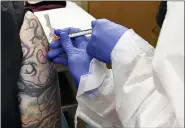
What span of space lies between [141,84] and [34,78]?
0.35 metres

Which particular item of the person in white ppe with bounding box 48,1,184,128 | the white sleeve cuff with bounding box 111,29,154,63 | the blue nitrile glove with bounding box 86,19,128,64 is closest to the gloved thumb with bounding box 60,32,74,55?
the person in white ppe with bounding box 48,1,184,128

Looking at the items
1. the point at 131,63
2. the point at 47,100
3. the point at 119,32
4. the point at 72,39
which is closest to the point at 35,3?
the point at 72,39

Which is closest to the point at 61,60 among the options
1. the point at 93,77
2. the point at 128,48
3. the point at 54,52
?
the point at 54,52

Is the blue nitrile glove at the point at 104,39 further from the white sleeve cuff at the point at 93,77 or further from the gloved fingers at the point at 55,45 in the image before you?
the gloved fingers at the point at 55,45

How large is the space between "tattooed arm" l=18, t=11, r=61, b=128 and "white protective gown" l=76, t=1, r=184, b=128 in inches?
5.8

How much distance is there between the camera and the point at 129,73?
564mm

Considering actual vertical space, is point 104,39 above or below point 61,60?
above

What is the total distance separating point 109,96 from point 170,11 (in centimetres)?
33

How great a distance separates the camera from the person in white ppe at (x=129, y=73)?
1.40 ft

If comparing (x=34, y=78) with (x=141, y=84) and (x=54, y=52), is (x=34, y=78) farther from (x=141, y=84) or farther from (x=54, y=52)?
(x=141, y=84)

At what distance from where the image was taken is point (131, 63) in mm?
564

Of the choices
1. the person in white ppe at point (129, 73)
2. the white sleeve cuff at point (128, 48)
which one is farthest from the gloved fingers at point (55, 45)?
the white sleeve cuff at point (128, 48)

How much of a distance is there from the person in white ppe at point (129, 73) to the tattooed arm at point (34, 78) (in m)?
0.05

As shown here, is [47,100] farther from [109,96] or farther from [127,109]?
[127,109]
